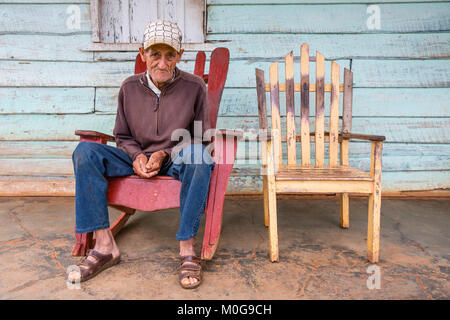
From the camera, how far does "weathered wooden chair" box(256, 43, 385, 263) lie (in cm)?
186

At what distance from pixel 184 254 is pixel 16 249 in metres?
1.08

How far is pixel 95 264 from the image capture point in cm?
172

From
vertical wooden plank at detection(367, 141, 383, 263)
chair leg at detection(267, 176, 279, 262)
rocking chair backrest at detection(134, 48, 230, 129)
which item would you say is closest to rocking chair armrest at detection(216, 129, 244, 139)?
chair leg at detection(267, 176, 279, 262)

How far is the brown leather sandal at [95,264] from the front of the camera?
1665 millimetres

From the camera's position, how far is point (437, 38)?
306 centimetres

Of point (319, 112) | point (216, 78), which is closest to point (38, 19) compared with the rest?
point (216, 78)

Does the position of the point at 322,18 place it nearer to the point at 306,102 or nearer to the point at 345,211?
the point at 306,102

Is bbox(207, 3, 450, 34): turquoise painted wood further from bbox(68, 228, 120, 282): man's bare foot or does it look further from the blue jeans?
bbox(68, 228, 120, 282): man's bare foot

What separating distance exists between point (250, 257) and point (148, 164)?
2.62 ft

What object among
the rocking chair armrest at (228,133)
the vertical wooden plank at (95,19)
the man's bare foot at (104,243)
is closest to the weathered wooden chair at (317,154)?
the rocking chair armrest at (228,133)

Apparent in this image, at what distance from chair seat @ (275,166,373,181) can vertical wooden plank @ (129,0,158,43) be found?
2.00 meters
